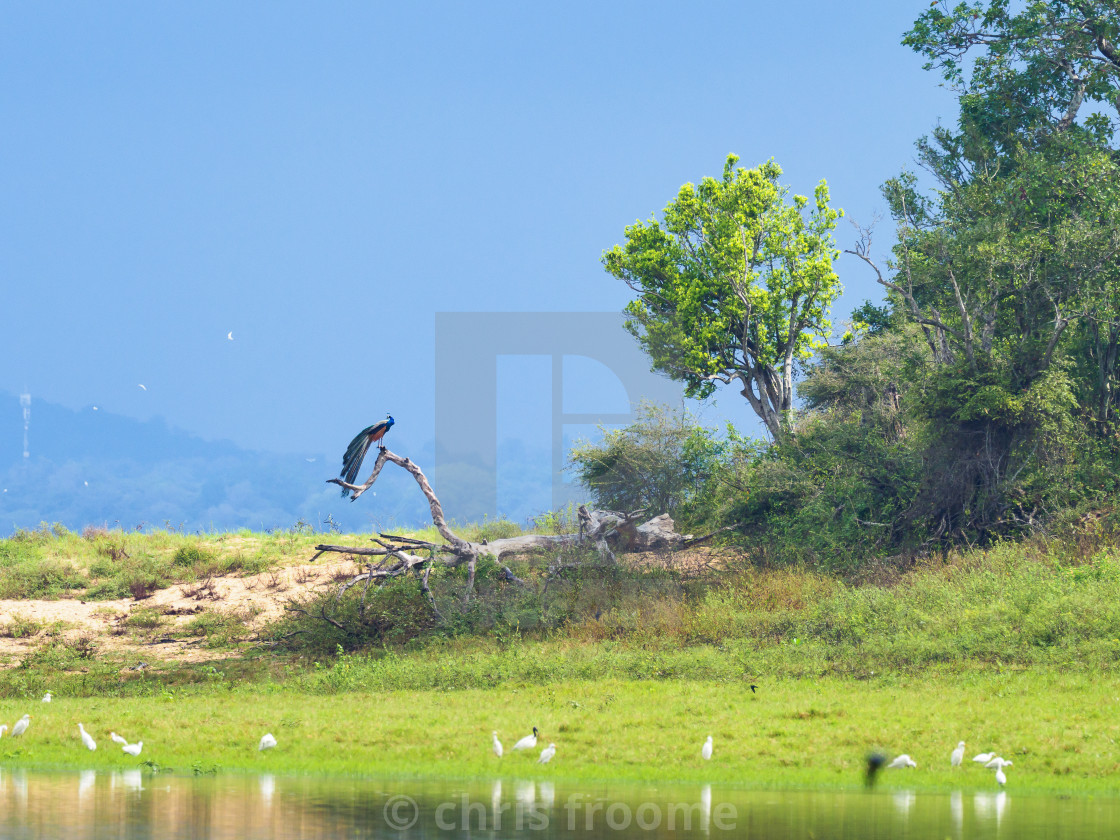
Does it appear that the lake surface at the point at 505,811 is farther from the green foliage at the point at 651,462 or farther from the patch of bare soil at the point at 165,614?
the green foliage at the point at 651,462

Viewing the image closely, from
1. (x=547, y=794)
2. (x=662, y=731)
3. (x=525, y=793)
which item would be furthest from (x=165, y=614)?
(x=547, y=794)

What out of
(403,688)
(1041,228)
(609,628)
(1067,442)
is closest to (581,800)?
(403,688)

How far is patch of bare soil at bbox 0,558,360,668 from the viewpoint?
26.4 metres

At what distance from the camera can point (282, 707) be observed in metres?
19.1

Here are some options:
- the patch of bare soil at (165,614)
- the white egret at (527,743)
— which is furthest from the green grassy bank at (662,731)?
the patch of bare soil at (165,614)

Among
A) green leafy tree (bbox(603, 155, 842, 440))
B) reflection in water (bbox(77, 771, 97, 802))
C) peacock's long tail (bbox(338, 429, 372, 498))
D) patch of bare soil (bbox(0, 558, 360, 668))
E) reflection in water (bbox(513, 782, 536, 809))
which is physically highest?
green leafy tree (bbox(603, 155, 842, 440))

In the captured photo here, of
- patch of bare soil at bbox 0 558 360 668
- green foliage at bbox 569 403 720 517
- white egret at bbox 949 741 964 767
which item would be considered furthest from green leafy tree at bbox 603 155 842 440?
white egret at bbox 949 741 964 767

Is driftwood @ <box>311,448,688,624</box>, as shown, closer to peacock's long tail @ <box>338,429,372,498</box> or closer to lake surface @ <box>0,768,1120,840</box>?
peacock's long tail @ <box>338,429,372,498</box>

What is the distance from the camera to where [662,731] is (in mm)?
15953

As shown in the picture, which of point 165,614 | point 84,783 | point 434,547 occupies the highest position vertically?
point 434,547

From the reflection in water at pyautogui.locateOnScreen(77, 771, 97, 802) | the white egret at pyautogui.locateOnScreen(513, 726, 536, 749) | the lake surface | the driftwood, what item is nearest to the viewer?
the lake surface

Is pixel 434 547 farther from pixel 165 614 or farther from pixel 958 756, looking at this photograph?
pixel 958 756

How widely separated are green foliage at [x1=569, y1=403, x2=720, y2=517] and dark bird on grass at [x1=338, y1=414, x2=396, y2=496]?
46.0 feet

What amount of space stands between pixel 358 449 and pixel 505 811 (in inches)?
575
